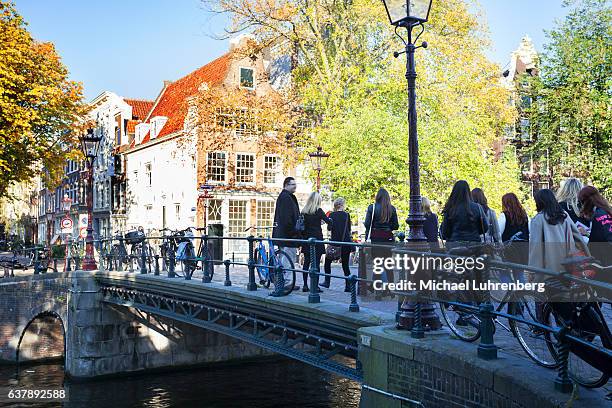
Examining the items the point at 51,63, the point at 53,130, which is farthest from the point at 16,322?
the point at 51,63

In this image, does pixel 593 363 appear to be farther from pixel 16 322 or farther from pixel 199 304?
pixel 16 322

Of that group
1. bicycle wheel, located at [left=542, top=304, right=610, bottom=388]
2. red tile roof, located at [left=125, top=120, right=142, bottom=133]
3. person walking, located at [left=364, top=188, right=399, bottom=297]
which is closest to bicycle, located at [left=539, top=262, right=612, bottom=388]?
bicycle wheel, located at [left=542, top=304, right=610, bottom=388]

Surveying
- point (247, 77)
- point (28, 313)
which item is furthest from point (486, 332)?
point (247, 77)

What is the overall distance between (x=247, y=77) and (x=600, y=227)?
29751 mm

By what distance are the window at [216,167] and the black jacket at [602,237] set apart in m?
26.7

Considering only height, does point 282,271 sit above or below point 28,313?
above

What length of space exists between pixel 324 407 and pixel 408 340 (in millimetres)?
10356

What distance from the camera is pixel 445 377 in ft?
21.2

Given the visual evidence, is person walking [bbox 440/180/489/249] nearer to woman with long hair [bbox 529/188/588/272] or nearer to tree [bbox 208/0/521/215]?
woman with long hair [bbox 529/188/588/272]

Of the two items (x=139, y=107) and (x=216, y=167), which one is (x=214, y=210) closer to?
(x=216, y=167)

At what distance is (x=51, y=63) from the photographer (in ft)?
90.7

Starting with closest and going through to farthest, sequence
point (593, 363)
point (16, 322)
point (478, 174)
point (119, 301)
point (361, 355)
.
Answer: point (593, 363) → point (361, 355) → point (119, 301) → point (16, 322) → point (478, 174)

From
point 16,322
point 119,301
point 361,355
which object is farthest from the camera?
point 16,322

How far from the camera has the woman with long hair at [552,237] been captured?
5980mm
